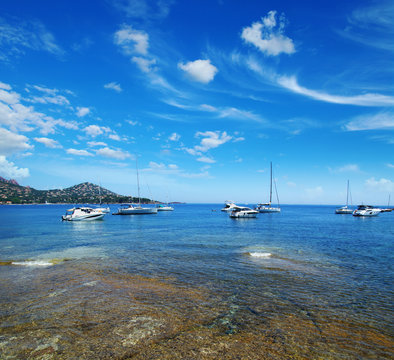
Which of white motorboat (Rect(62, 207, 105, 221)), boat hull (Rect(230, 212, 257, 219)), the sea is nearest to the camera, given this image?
the sea

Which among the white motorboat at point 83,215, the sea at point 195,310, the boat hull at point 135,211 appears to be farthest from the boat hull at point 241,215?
the sea at point 195,310

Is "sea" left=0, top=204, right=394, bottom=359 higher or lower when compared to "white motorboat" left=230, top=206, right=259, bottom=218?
higher

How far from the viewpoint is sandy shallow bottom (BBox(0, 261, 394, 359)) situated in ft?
24.8

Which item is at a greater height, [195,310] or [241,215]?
[195,310]

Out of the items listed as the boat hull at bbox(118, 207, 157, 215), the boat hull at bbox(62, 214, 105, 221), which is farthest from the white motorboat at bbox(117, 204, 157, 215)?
the boat hull at bbox(62, 214, 105, 221)

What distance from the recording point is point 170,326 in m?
9.13

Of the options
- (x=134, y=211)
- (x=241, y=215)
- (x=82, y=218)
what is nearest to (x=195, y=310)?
(x=82, y=218)

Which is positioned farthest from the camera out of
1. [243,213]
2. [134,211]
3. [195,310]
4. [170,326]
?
[134,211]

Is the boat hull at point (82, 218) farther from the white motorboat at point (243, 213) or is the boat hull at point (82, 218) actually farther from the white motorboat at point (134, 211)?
the white motorboat at point (243, 213)

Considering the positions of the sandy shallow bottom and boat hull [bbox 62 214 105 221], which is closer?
the sandy shallow bottom

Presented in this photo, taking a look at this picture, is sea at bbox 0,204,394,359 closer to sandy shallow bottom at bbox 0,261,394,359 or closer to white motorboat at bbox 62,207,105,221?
sandy shallow bottom at bbox 0,261,394,359

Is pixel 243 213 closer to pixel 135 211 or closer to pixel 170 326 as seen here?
pixel 135 211

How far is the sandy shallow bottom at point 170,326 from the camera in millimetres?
7555


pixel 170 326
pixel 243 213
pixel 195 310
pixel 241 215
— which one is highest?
pixel 170 326
